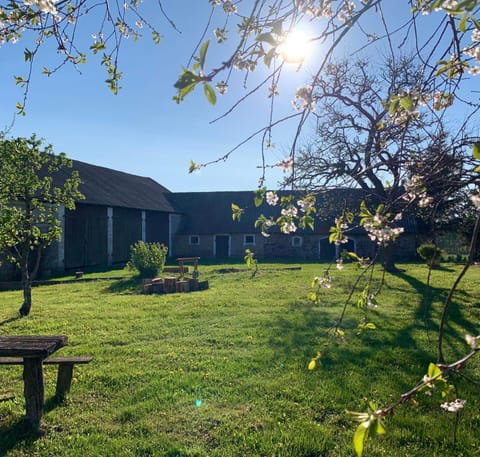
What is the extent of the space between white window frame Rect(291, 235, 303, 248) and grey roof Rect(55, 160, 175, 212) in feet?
29.4

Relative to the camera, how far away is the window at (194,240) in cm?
2769

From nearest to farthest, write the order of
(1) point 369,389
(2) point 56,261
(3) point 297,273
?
Result: (1) point 369,389 → (3) point 297,273 → (2) point 56,261

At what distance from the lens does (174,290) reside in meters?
12.2

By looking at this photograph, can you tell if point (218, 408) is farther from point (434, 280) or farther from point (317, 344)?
point (434, 280)

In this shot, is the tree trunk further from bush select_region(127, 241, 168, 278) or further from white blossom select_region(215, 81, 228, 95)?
white blossom select_region(215, 81, 228, 95)

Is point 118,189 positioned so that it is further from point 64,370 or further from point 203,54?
point 203,54

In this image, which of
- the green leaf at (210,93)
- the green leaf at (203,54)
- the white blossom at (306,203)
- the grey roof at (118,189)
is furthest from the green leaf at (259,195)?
the grey roof at (118,189)

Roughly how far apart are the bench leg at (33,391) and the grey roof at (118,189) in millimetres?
15919

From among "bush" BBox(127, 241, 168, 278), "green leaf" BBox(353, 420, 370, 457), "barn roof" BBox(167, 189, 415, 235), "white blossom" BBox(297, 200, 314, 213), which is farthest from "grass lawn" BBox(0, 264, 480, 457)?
"barn roof" BBox(167, 189, 415, 235)

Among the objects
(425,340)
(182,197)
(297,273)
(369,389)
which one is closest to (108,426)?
(369,389)

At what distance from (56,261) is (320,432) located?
16.9 m

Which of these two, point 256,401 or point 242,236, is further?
point 242,236

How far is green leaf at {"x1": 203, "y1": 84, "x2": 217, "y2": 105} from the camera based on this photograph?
129cm

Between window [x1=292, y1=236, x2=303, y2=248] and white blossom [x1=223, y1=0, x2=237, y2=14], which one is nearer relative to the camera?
white blossom [x1=223, y1=0, x2=237, y2=14]
